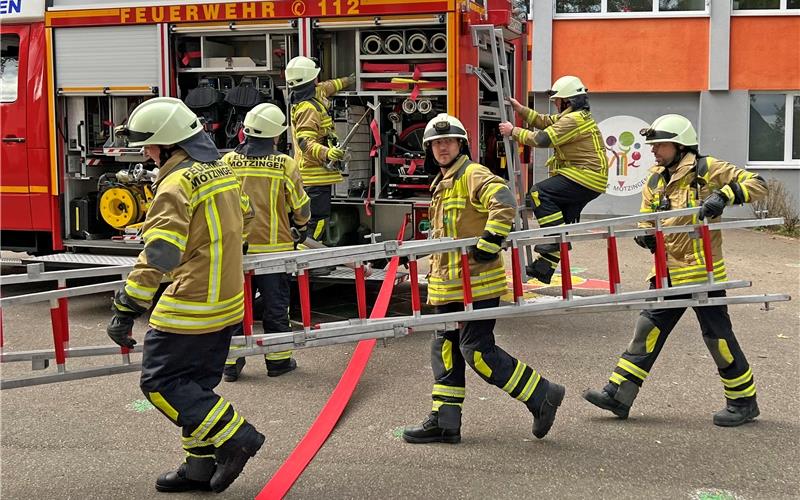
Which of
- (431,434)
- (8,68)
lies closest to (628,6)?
(8,68)

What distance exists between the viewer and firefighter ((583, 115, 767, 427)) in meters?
4.93

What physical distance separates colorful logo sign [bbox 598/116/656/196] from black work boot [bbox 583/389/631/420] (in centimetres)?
1119

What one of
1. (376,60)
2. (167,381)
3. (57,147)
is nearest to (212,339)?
(167,381)

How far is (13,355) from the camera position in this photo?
159 inches

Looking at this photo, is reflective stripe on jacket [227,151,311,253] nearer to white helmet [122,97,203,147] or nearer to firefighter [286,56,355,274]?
firefighter [286,56,355,274]

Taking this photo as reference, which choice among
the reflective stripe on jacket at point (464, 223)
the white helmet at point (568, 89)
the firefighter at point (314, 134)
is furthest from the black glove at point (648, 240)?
the firefighter at point (314, 134)

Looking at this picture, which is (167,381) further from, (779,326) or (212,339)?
(779,326)

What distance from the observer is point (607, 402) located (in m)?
5.03

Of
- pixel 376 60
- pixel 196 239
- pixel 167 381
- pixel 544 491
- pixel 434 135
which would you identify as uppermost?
pixel 376 60

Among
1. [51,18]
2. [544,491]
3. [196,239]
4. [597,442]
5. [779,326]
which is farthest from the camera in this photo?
[51,18]

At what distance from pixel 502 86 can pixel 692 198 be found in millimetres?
2901

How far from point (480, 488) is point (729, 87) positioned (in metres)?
13.3

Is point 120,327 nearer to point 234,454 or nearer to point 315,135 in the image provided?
point 234,454

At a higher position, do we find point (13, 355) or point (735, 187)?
point (735, 187)
